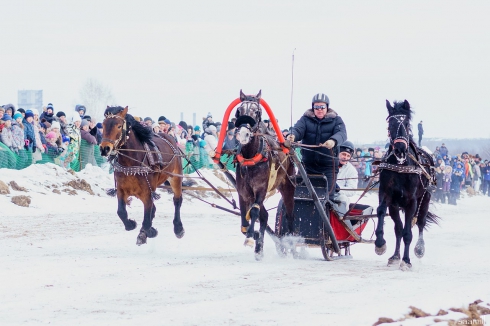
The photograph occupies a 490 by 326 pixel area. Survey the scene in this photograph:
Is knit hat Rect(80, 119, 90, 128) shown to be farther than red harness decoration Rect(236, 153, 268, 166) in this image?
Yes

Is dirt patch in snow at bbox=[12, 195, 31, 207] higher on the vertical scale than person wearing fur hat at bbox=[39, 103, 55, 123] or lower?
lower

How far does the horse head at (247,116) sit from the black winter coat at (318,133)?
4.77 ft

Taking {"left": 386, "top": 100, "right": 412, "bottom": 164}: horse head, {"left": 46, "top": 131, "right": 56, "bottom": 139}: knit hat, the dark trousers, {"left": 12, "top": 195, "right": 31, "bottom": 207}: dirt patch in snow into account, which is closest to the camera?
{"left": 386, "top": 100, "right": 412, "bottom": 164}: horse head

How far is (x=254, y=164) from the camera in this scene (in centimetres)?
1129

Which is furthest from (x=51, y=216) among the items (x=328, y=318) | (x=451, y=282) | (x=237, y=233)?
(x=328, y=318)

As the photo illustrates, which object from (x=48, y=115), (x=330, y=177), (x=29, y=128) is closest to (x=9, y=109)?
(x=29, y=128)

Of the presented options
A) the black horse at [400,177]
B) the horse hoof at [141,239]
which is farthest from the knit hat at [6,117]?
the black horse at [400,177]

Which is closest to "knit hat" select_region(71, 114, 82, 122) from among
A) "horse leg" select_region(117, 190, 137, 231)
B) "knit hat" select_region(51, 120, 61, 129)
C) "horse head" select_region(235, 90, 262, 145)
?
"knit hat" select_region(51, 120, 61, 129)

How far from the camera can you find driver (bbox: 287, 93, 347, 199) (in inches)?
484

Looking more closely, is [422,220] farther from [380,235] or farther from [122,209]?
[122,209]

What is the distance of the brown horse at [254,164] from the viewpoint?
11039 millimetres

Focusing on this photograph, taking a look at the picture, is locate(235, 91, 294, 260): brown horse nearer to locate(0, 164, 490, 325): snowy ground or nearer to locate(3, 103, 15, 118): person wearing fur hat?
locate(0, 164, 490, 325): snowy ground

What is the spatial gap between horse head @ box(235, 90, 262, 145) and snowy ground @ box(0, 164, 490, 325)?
1652mm

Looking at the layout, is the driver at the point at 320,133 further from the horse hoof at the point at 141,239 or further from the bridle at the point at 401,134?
the horse hoof at the point at 141,239
